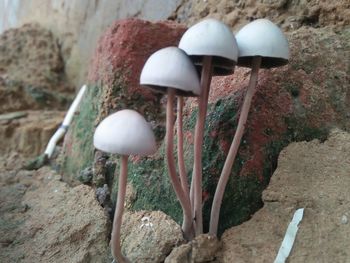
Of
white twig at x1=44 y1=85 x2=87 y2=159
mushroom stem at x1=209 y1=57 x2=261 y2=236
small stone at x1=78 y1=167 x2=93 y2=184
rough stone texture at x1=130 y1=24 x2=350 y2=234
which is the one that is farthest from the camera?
white twig at x1=44 y1=85 x2=87 y2=159

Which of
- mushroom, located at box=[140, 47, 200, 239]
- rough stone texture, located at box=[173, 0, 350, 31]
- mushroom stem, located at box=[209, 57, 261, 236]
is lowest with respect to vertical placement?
mushroom stem, located at box=[209, 57, 261, 236]

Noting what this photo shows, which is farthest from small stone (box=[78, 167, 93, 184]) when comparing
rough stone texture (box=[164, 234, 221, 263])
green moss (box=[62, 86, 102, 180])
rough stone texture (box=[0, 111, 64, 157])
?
rough stone texture (box=[0, 111, 64, 157])

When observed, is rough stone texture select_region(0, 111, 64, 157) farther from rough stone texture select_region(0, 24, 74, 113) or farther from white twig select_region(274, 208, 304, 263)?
white twig select_region(274, 208, 304, 263)

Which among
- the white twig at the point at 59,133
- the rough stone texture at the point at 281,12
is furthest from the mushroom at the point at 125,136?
the white twig at the point at 59,133

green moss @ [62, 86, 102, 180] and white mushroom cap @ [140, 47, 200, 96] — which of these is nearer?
white mushroom cap @ [140, 47, 200, 96]

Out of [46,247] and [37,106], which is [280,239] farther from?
[37,106]

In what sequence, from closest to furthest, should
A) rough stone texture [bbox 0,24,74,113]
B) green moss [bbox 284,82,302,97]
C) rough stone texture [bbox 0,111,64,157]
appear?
green moss [bbox 284,82,302,97] < rough stone texture [bbox 0,111,64,157] < rough stone texture [bbox 0,24,74,113]

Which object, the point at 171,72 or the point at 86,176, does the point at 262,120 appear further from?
the point at 86,176
